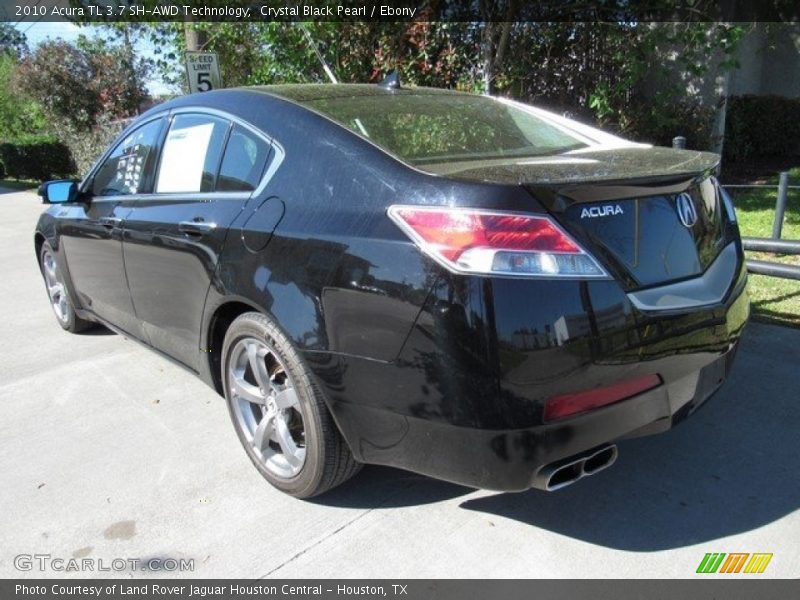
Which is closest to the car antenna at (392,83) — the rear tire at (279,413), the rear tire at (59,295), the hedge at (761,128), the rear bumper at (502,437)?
the rear tire at (279,413)

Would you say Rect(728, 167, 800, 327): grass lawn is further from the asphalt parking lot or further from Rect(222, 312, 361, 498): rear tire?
Rect(222, 312, 361, 498): rear tire

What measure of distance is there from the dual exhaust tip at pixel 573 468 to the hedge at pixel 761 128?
12.2m

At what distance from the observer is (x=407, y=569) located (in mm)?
2568

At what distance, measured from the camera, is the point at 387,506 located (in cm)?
296

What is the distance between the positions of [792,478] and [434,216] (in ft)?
6.67

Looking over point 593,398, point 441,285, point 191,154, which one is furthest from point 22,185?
point 593,398

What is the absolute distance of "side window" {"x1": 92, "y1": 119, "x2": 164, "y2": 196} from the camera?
3893 millimetres

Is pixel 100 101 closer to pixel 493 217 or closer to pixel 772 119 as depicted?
pixel 772 119

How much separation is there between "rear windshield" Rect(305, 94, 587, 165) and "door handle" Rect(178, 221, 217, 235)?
71 cm

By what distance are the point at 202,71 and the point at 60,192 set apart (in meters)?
4.34

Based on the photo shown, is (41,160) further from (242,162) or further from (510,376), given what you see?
(510,376)

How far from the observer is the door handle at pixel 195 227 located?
3128mm

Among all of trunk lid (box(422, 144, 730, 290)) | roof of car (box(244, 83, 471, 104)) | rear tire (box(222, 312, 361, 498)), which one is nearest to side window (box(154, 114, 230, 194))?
roof of car (box(244, 83, 471, 104))

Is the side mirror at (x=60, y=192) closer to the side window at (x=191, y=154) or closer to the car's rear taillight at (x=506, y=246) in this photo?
the side window at (x=191, y=154)
